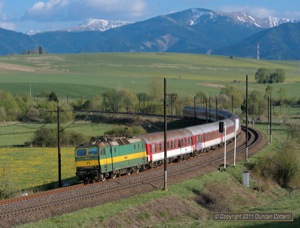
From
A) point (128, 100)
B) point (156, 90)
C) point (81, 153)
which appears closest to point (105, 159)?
point (81, 153)

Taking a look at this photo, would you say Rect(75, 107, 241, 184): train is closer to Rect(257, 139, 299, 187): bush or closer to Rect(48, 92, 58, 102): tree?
Rect(257, 139, 299, 187): bush

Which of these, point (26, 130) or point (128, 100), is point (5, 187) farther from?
point (128, 100)

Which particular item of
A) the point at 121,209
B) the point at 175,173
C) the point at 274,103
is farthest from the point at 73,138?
the point at 274,103

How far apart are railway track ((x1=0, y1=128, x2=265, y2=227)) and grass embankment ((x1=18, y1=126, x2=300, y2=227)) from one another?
944 mm

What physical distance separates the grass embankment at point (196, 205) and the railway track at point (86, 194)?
944mm

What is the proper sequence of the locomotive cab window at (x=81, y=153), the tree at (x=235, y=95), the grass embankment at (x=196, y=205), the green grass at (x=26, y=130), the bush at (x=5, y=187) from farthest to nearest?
the tree at (x=235, y=95)
the green grass at (x=26, y=130)
the locomotive cab window at (x=81, y=153)
the bush at (x=5, y=187)
the grass embankment at (x=196, y=205)

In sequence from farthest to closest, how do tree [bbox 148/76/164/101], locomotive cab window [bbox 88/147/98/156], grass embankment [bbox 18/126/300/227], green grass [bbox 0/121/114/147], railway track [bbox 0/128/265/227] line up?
tree [bbox 148/76/164/101] → green grass [bbox 0/121/114/147] → locomotive cab window [bbox 88/147/98/156] → grass embankment [bbox 18/126/300/227] → railway track [bbox 0/128/265/227]

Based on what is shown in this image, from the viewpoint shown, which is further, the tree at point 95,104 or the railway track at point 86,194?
the tree at point 95,104

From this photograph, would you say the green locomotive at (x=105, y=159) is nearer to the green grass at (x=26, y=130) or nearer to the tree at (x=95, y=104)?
the green grass at (x=26, y=130)

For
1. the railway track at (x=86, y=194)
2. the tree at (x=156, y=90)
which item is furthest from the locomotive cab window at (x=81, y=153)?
the tree at (x=156, y=90)

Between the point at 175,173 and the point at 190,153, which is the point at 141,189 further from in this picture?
the point at 190,153

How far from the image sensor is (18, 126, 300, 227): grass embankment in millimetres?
→ 32281

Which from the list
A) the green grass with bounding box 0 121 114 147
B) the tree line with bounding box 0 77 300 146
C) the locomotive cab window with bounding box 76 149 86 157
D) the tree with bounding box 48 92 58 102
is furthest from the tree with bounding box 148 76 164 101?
the locomotive cab window with bounding box 76 149 86 157

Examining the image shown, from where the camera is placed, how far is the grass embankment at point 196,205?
32.3m
